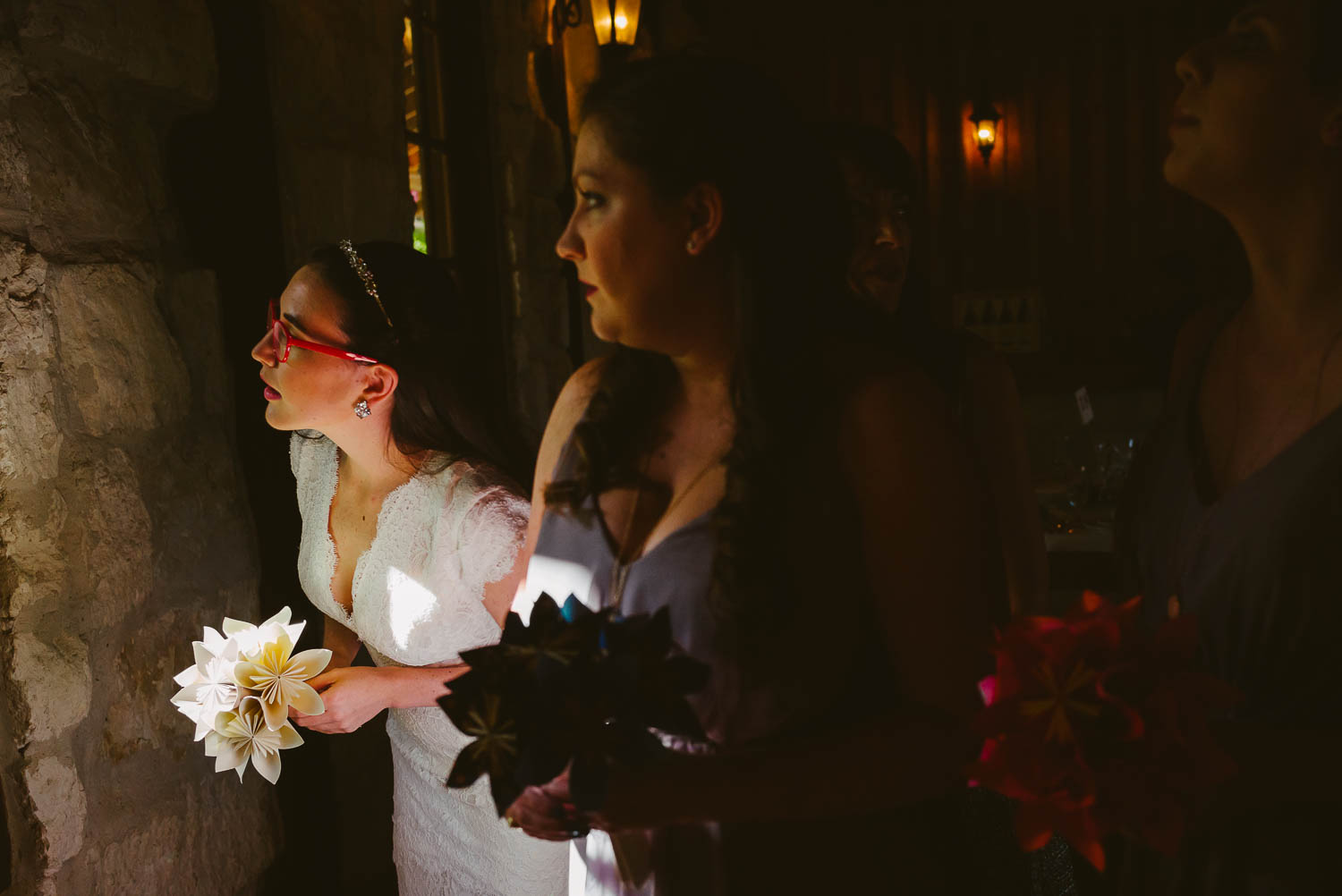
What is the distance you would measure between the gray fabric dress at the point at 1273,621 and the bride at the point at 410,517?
1.17 metres

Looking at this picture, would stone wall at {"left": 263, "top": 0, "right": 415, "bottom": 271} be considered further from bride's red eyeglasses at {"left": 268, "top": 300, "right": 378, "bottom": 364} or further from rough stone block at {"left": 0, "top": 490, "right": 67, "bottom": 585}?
rough stone block at {"left": 0, "top": 490, "right": 67, "bottom": 585}

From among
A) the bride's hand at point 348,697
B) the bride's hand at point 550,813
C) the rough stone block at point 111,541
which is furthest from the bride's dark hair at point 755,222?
the rough stone block at point 111,541

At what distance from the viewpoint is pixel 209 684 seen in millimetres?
1680

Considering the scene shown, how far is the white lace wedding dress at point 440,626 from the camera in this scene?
190 centimetres

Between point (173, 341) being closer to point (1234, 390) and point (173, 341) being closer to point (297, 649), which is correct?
point (297, 649)

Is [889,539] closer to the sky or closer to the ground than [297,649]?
closer to the sky

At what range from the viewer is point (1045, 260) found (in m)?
9.10

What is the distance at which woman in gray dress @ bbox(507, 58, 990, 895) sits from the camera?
1.14 metres

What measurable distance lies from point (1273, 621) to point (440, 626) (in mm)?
1432

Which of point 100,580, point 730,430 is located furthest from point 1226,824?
point 100,580

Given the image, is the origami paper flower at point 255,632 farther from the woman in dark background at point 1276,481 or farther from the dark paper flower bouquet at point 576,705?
the woman in dark background at point 1276,481

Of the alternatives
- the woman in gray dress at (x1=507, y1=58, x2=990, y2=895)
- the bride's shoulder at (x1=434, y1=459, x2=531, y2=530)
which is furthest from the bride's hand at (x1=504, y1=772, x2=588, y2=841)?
the bride's shoulder at (x1=434, y1=459, x2=531, y2=530)

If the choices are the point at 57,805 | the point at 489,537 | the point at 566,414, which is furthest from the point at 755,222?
the point at 57,805

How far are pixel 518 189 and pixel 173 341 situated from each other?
2253mm
